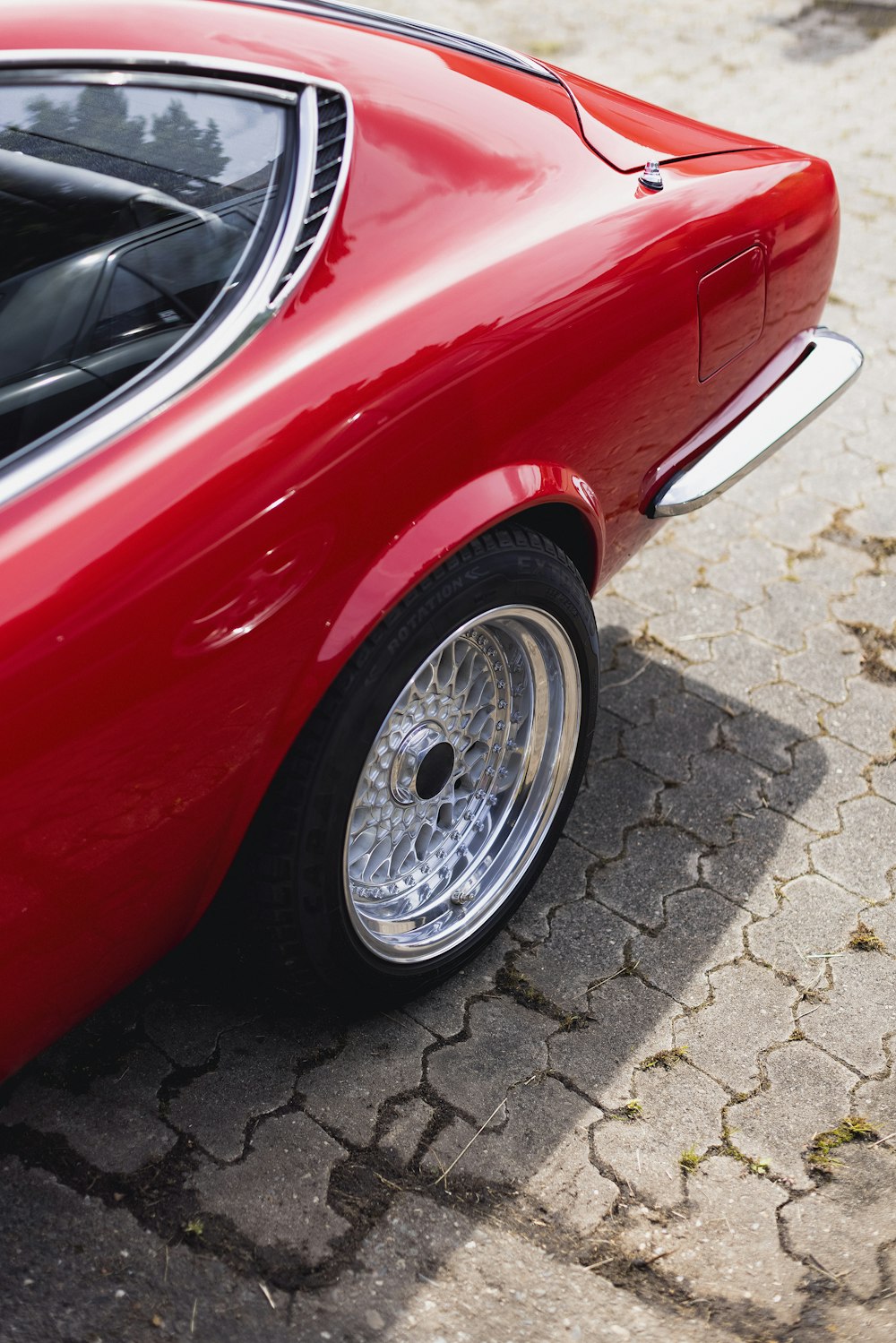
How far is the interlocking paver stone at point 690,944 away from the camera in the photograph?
2.37 meters

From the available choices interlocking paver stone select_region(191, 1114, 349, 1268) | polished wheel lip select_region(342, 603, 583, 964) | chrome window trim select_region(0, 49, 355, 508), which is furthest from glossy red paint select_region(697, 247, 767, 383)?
interlocking paver stone select_region(191, 1114, 349, 1268)

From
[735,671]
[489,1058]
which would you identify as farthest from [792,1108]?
[735,671]

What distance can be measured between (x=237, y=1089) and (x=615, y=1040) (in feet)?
2.33

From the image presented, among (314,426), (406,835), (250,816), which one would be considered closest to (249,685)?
(250,816)

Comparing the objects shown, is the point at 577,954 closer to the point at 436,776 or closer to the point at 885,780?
the point at 436,776

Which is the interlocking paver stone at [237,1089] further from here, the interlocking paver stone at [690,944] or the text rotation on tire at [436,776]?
the interlocking paver stone at [690,944]

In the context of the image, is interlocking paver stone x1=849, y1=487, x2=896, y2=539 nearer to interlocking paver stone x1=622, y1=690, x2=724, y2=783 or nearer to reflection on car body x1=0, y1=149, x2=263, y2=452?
interlocking paver stone x1=622, y1=690, x2=724, y2=783

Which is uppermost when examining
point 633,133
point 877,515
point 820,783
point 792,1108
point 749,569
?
point 633,133

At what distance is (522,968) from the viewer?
2.38m

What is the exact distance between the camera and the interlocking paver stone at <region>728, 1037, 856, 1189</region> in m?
2.08

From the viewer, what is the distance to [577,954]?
242 centimetres

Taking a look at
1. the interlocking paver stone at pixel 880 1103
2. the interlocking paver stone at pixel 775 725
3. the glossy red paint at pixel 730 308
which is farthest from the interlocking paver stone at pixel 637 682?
the interlocking paver stone at pixel 880 1103

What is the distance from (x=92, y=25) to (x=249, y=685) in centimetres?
102

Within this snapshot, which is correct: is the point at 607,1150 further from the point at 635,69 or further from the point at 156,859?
the point at 635,69
